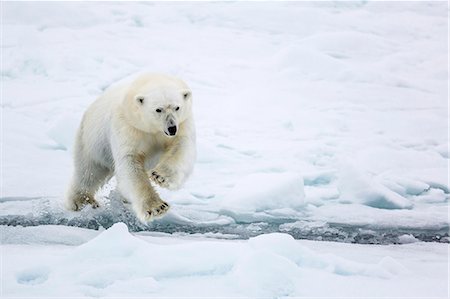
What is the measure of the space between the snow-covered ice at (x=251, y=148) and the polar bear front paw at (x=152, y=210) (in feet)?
0.48

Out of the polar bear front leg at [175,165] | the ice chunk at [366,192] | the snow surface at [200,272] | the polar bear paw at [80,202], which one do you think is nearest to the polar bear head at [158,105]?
the polar bear front leg at [175,165]

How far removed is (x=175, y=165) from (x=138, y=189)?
273 mm

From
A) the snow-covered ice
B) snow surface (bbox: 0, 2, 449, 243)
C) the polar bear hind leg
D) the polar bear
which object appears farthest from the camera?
snow surface (bbox: 0, 2, 449, 243)

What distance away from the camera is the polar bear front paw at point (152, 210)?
387cm

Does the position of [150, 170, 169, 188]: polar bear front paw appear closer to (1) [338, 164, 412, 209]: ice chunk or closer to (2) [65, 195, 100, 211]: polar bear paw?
(2) [65, 195, 100, 211]: polar bear paw

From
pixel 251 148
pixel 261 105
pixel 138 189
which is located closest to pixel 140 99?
pixel 138 189

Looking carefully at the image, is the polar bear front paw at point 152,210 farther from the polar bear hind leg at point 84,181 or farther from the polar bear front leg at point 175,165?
the polar bear hind leg at point 84,181

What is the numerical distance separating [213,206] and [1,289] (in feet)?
9.77

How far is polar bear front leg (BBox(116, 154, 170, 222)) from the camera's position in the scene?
3891mm

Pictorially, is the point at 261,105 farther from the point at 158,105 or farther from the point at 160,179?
the point at 160,179

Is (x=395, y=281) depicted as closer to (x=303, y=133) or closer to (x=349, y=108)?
(x=303, y=133)

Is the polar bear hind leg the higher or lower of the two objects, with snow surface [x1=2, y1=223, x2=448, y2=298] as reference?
lower

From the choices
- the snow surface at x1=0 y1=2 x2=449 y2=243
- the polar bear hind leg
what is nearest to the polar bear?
the polar bear hind leg

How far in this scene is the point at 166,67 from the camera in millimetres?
10914
